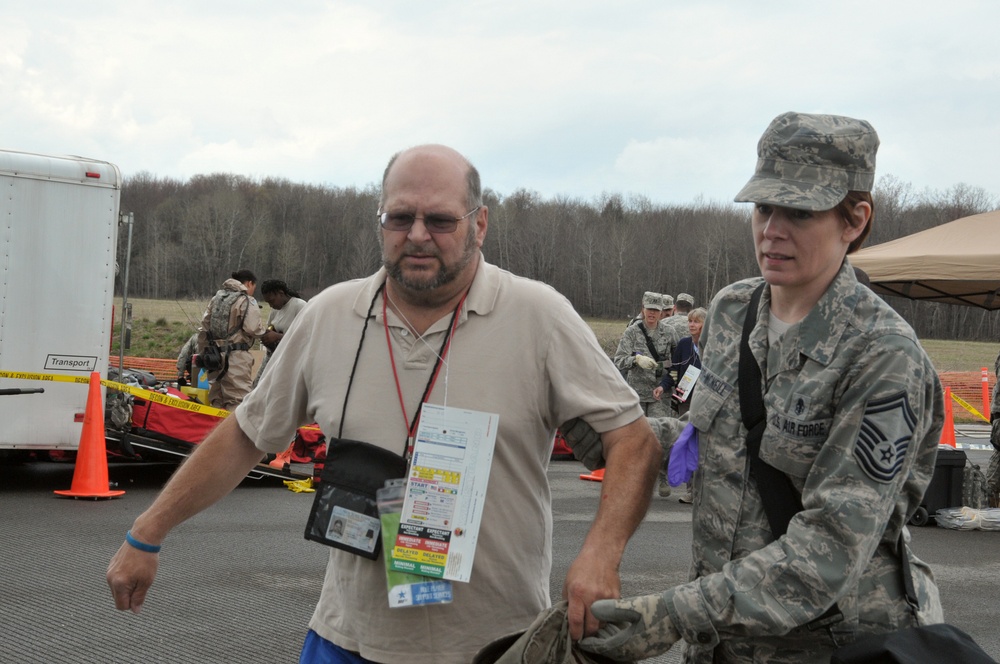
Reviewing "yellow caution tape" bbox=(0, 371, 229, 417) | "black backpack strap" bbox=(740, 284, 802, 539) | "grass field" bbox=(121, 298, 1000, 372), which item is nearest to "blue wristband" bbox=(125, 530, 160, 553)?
"black backpack strap" bbox=(740, 284, 802, 539)

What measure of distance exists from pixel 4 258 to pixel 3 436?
169 cm

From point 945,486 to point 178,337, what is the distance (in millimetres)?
31653

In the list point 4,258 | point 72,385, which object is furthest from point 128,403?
point 4,258

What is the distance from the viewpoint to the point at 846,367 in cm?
212

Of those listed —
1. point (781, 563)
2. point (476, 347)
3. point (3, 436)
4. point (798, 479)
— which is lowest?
point (3, 436)

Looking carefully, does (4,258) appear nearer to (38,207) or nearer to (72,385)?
(38,207)

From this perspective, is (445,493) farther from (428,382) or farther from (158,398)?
(158,398)

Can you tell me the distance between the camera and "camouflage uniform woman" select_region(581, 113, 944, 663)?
2.03 metres

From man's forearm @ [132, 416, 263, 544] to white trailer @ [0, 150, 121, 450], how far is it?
7316 millimetres

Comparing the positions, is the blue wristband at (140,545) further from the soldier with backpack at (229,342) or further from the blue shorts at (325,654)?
the soldier with backpack at (229,342)

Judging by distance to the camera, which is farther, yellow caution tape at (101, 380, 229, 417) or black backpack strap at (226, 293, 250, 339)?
black backpack strap at (226, 293, 250, 339)

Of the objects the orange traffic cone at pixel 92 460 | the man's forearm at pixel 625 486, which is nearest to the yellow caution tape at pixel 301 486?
the orange traffic cone at pixel 92 460

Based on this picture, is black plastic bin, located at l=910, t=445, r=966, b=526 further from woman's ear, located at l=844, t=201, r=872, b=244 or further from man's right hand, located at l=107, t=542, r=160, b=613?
man's right hand, located at l=107, t=542, r=160, b=613

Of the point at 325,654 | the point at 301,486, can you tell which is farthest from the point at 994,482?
the point at 325,654
